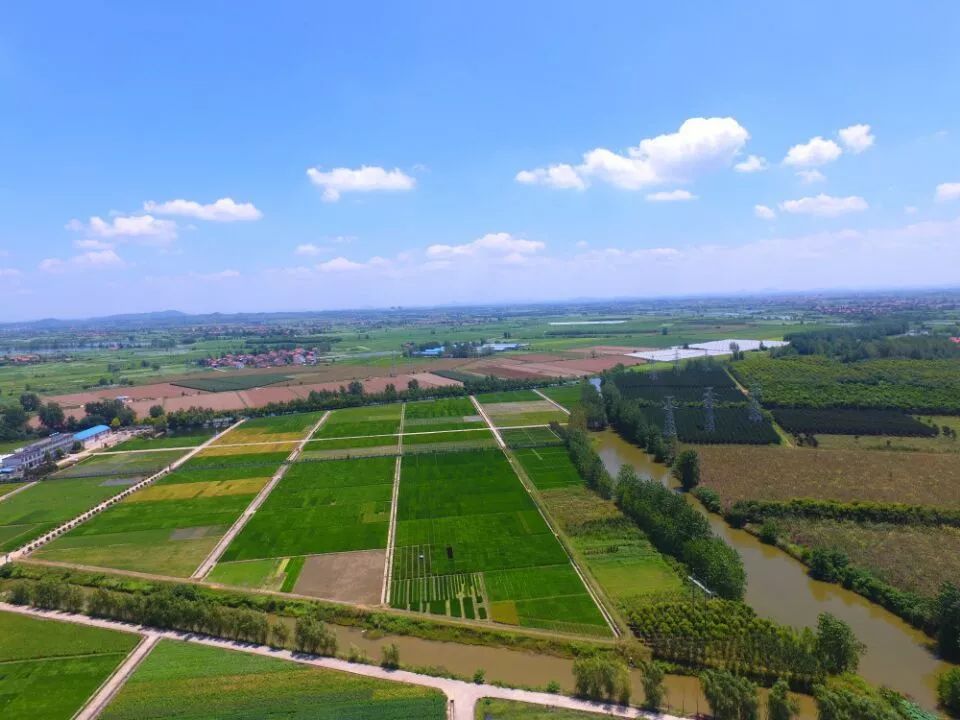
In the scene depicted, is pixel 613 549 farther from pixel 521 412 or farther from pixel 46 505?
pixel 46 505

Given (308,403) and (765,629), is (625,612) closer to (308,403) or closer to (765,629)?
(765,629)

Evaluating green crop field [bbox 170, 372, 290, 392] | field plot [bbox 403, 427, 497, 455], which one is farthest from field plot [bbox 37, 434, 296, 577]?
green crop field [bbox 170, 372, 290, 392]

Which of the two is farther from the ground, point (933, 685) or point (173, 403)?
point (173, 403)

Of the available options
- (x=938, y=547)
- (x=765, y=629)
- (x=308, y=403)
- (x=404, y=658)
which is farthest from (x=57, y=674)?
(x=308, y=403)

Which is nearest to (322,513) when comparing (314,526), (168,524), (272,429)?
(314,526)

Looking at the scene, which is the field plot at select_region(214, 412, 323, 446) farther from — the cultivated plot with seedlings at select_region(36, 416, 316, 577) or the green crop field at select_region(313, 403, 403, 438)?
the cultivated plot with seedlings at select_region(36, 416, 316, 577)
